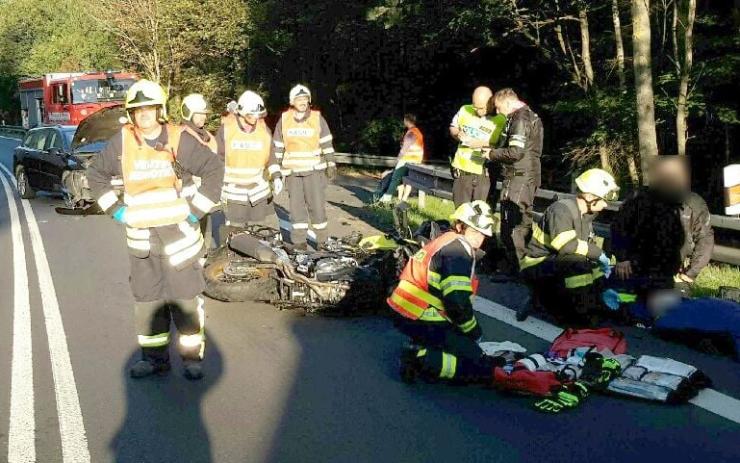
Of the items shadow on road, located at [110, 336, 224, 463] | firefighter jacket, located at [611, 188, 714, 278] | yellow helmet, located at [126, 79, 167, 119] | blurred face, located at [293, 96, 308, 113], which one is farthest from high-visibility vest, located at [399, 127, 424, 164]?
yellow helmet, located at [126, 79, 167, 119]

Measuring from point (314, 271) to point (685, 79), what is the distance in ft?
31.1

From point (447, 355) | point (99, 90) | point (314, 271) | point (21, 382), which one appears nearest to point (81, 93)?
point (99, 90)

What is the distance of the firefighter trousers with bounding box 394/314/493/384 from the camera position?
16.7 ft

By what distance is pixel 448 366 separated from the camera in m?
5.09

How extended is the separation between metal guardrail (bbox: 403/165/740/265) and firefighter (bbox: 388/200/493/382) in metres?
2.90

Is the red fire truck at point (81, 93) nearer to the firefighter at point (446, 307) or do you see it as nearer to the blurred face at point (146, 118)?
the blurred face at point (146, 118)

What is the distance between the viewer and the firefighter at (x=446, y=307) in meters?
5.05

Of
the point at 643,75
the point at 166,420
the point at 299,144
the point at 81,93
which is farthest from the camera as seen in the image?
the point at 81,93

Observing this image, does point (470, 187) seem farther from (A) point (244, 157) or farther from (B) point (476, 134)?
(A) point (244, 157)

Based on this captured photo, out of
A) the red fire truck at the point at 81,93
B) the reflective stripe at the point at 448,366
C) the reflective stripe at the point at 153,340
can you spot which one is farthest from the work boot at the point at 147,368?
the red fire truck at the point at 81,93

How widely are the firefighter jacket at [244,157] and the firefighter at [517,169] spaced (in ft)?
7.55

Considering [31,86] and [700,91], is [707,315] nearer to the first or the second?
[700,91]

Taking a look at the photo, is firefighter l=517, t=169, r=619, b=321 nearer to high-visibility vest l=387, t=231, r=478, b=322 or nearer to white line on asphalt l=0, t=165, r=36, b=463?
high-visibility vest l=387, t=231, r=478, b=322

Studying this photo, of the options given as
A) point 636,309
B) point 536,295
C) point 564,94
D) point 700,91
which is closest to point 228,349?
point 536,295
